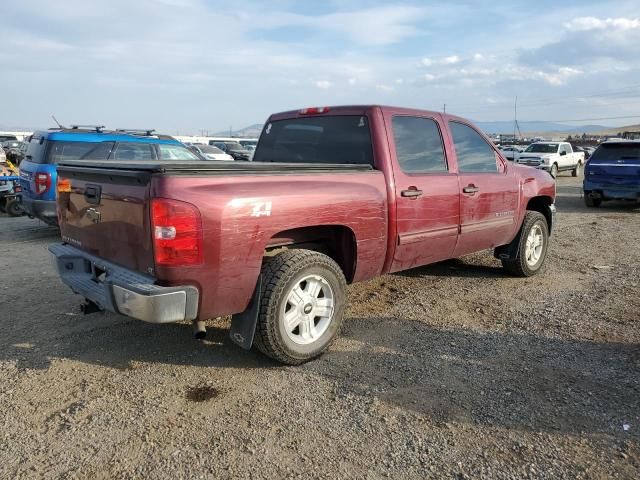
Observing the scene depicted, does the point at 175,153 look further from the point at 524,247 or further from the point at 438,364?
the point at 438,364

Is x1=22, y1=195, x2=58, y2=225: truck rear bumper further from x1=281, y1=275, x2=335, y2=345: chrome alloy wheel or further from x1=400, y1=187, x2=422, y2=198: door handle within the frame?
x1=400, y1=187, x2=422, y2=198: door handle

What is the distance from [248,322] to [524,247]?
12.9 ft

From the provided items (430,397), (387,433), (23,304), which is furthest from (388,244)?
(23,304)

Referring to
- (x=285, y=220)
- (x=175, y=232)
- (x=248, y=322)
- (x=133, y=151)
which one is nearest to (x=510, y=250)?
(x=285, y=220)

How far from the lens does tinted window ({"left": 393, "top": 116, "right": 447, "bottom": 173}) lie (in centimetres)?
450

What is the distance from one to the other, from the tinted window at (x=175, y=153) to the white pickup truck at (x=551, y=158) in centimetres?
1768

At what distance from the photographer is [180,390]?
136 inches

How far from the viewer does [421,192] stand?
4527 millimetres

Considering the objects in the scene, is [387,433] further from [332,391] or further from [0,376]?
[0,376]

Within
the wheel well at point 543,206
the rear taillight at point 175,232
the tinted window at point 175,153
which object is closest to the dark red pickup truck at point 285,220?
the rear taillight at point 175,232

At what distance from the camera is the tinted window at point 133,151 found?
8.98 m

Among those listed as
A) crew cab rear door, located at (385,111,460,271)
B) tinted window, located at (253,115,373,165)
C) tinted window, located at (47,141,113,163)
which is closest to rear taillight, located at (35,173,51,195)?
tinted window, located at (47,141,113,163)

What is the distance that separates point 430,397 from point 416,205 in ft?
5.73

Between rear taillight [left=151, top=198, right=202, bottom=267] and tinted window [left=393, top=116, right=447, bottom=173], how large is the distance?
205cm
